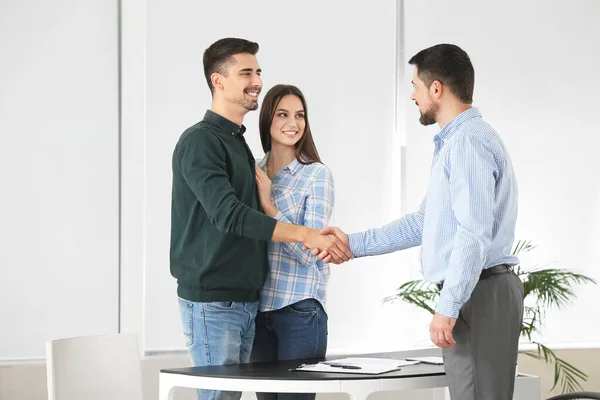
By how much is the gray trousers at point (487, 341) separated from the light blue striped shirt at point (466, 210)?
56 millimetres

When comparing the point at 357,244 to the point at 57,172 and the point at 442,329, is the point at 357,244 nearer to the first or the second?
the point at 442,329

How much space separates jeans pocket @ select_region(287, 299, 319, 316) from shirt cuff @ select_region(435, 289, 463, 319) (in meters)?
0.69

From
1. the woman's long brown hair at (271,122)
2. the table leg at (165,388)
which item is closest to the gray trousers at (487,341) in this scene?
the table leg at (165,388)

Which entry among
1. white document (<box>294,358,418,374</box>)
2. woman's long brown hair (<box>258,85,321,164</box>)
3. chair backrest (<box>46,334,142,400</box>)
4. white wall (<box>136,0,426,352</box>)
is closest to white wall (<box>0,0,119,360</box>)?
white wall (<box>136,0,426,352</box>)

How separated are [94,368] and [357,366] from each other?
978 millimetres

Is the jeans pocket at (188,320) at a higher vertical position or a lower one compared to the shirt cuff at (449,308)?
lower

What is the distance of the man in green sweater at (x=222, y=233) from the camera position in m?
2.78

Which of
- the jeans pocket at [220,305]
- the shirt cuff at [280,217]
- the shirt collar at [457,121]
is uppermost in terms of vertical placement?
the shirt collar at [457,121]

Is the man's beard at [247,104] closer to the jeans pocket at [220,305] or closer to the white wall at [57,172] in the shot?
the jeans pocket at [220,305]

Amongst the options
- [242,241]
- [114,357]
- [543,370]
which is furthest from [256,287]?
[543,370]

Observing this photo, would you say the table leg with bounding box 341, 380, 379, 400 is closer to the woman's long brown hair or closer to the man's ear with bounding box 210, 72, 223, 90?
the woman's long brown hair

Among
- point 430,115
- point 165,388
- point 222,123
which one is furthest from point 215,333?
point 430,115

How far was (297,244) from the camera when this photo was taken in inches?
119

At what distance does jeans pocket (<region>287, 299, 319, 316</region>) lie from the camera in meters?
2.97
